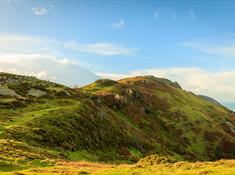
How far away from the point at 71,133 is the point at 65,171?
32.5m

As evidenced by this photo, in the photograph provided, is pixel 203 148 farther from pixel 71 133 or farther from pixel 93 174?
pixel 93 174

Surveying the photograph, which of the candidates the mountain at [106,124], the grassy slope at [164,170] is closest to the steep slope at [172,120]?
the mountain at [106,124]

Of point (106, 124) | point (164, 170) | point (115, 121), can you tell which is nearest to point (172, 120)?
point (115, 121)

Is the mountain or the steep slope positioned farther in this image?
the steep slope

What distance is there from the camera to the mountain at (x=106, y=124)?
55.0 m

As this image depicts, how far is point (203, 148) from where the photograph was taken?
12781 cm

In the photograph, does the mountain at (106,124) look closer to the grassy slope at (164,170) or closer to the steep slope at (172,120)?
the steep slope at (172,120)

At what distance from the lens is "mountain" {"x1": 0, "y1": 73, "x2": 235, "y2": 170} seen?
180 feet

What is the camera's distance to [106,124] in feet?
280

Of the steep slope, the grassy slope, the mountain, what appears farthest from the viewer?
the steep slope

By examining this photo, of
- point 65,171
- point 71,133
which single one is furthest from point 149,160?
point 71,133

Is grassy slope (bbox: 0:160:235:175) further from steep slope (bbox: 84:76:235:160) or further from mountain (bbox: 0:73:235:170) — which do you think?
steep slope (bbox: 84:76:235:160)

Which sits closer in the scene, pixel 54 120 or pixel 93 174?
pixel 93 174

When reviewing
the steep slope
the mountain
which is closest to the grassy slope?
the mountain
